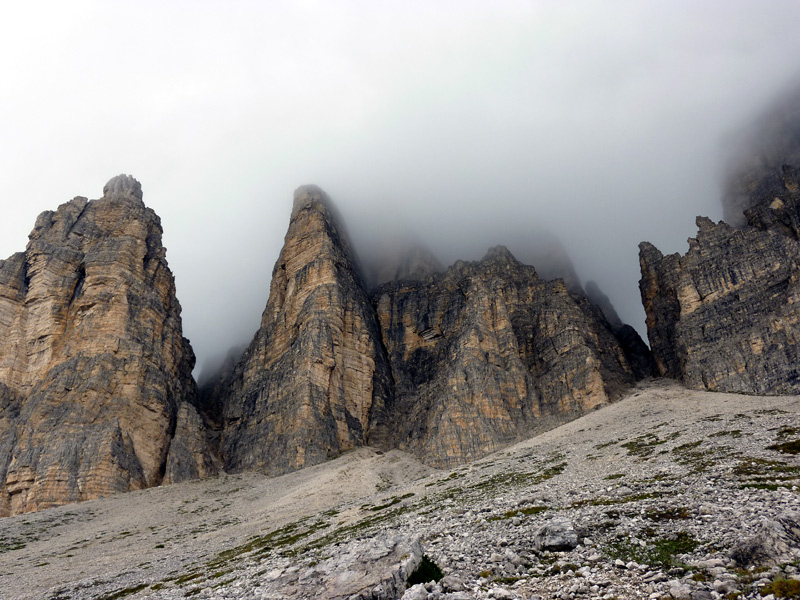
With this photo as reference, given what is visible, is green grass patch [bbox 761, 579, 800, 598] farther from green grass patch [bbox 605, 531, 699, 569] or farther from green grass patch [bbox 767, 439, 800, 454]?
green grass patch [bbox 767, 439, 800, 454]

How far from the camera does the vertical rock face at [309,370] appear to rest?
455 ft

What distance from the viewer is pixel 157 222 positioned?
178750mm

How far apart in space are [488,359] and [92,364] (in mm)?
108046

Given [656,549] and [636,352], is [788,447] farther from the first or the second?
[636,352]

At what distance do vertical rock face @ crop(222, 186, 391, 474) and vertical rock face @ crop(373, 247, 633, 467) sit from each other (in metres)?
11.6

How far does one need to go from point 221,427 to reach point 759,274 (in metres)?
165

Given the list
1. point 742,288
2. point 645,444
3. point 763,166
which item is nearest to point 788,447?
point 645,444

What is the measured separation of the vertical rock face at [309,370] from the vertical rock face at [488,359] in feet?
38.1

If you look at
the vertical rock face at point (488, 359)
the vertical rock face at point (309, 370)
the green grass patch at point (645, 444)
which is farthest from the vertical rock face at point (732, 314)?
the vertical rock face at point (309, 370)

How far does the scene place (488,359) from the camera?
152 meters

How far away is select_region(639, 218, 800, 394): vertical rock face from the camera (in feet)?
400

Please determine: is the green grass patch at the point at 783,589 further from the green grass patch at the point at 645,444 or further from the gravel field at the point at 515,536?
the green grass patch at the point at 645,444

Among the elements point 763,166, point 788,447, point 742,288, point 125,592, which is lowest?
point 788,447

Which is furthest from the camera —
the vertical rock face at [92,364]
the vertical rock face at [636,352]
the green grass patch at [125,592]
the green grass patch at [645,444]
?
the vertical rock face at [636,352]
